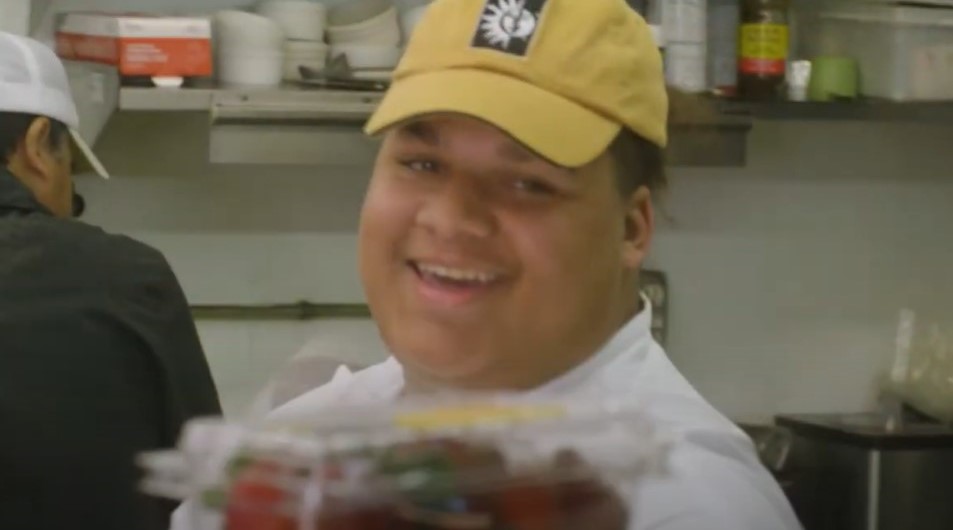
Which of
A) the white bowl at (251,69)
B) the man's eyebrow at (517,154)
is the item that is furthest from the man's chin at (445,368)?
the white bowl at (251,69)

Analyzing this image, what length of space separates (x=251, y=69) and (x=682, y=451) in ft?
5.53

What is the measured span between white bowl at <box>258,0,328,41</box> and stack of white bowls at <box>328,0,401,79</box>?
0.09 ft

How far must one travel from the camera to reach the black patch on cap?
867mm

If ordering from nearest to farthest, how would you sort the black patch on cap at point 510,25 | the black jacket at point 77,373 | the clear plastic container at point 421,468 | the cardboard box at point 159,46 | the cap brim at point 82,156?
the clear plastic container at point 421,468, the black patch on cap at point 510,25, the black jacket at point 77,373, the cap brim at point 82,156, the cardboard box at point 159,46

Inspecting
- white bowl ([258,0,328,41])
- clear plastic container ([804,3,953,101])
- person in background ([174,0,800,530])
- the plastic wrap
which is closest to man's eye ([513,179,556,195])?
person in background ([174,0,800,530])

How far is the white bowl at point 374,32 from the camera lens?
8.11 feet

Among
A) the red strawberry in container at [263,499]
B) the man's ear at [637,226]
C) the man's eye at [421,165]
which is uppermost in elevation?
the man's eye at [421,165]

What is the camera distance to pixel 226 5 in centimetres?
260

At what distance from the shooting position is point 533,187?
829 mm

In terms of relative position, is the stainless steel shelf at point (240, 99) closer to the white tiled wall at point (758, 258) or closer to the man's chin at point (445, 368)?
the white tiled wall at point (758, 258)

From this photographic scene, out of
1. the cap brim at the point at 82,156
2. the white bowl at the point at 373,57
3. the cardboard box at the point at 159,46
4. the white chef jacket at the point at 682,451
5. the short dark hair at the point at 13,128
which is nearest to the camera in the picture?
the white chef jacket at the point at 682,451

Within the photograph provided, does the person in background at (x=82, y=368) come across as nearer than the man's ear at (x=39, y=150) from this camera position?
Yes

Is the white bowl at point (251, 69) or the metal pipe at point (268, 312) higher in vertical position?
the white bowl at point (251, 69)

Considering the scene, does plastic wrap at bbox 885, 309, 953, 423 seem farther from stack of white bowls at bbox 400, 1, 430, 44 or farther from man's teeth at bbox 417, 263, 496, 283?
man's teeth at bbox 417, 263, 496, 283
